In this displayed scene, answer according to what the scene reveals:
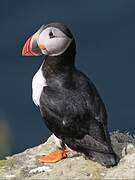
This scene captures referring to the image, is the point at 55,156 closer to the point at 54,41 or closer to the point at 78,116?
the point at 78,116

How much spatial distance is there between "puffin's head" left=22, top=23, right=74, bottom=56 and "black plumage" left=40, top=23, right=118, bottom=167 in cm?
2

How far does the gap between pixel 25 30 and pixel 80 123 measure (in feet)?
34.2

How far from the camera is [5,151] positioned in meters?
10.4

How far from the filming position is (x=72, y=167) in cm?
791

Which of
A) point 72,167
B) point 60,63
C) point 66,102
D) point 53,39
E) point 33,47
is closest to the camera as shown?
point 72,167

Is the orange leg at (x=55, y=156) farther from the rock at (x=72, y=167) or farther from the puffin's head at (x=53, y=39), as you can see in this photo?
the puffin's head at (x=53, y=39)

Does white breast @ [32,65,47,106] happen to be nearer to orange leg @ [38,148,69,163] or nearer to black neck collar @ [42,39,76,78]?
black neck collar @ [42,39,76,78]

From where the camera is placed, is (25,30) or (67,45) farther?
(25,30)

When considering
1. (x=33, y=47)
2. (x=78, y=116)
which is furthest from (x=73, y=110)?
(x=33, y=47)

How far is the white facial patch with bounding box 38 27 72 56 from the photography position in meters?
8.19

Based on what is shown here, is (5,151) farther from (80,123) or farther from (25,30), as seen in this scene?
(25,30)

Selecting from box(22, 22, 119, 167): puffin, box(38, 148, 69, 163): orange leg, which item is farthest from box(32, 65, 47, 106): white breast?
box(38, 148, 69, 163): orange leg

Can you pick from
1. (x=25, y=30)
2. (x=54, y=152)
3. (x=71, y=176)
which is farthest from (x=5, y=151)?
(x=25, y=30)

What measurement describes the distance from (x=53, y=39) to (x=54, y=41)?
2 centimetres
